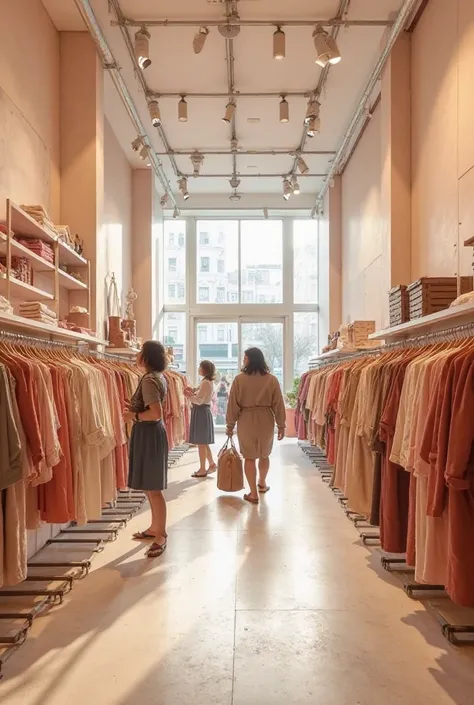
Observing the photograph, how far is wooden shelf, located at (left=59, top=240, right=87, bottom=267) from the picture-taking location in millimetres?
4848

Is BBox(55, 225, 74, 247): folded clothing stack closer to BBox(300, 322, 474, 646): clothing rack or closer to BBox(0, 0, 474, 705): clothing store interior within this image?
BBox(0, 0, 474, 705): clothing store interior

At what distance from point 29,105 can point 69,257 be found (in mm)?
1407

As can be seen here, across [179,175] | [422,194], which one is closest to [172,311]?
[179,175]

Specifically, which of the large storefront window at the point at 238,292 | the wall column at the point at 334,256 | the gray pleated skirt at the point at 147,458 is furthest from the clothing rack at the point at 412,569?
the large storefront window at the point at 238,292

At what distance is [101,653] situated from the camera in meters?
2.56

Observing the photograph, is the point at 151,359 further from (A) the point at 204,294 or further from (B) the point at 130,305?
(A) the point at 204,294

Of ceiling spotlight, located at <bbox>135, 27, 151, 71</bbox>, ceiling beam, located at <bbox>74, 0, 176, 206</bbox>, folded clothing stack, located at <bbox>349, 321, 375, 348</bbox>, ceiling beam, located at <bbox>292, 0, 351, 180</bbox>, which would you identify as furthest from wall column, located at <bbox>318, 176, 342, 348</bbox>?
ceiling spotlight, located at <bbox>135, 27, 151, 71</bbox>

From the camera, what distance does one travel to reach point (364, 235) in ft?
27.0

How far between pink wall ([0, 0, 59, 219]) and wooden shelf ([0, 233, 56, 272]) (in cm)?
33

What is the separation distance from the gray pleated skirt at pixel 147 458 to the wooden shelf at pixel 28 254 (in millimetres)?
1573

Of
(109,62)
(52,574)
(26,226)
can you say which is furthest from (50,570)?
(109,62)

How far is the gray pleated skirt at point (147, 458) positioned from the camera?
389cm

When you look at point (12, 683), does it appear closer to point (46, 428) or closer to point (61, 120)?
point (46, 428)

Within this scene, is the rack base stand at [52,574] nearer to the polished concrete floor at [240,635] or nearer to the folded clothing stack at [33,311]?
the polished concrete floor at [240,635]
